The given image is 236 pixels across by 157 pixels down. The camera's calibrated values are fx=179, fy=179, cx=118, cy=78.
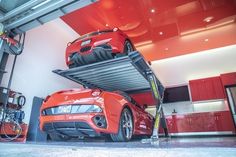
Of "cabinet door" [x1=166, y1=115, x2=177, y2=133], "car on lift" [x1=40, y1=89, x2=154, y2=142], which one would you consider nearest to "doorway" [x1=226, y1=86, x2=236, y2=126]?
"cabinet door" [x1=166, y1=115, x2=177, y2=133]

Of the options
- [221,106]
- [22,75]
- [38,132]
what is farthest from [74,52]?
[221,106]

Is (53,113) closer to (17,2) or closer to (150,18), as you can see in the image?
(17,2)

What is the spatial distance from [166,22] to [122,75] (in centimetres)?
380

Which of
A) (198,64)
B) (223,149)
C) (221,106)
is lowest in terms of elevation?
(223,149)

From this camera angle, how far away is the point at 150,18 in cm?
652

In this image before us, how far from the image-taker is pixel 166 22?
6809 millimetres

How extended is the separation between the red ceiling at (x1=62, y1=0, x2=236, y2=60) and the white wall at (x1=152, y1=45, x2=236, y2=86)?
0.33m

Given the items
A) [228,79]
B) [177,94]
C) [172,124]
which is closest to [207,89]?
[228,79]

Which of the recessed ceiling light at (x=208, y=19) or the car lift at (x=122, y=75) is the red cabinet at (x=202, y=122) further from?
the recessed ceiling light at (x=208, y=19)

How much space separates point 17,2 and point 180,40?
685 centimetres

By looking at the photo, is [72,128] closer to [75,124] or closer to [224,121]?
[75,124]

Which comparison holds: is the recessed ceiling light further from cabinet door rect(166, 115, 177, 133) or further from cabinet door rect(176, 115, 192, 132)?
cabinet door rect(166, 115, 177, 133)

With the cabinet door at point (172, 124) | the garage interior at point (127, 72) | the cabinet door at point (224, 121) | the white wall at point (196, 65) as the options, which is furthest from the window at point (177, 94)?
the cabinet door at point (224, 121)

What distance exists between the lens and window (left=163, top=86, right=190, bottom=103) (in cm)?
765
